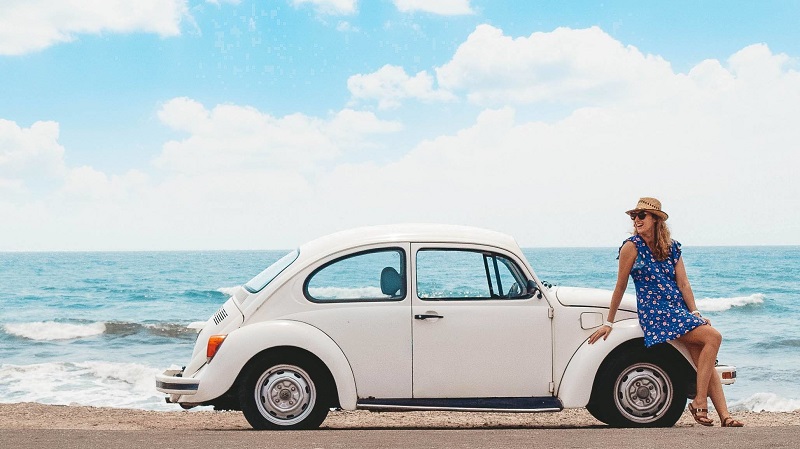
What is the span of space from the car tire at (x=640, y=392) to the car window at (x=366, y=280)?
6.13 ft

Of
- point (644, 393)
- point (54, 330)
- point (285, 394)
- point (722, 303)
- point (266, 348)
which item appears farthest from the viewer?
point (722, 303)

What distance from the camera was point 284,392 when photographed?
725 cm

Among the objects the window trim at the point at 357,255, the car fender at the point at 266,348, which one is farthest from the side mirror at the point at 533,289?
the car fender at the point at 266,348

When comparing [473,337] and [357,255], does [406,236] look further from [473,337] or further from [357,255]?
[473,337]

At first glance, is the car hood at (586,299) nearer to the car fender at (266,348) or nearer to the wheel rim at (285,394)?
the car fender at (266,348)

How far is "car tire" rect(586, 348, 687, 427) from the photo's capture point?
7.41m

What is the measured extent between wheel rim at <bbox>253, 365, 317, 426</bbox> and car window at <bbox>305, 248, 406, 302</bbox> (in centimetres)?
64

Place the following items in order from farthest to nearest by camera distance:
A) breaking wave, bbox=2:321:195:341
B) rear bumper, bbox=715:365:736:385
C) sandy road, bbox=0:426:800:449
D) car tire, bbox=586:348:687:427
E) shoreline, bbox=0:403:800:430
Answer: breaking wave, bbox=2:321:195:341 < shoreline, bbox=0:403:800:430 < rear bumper, bbox=715:365:736:385 < car tire, bbox=586:348:687:427 < sandy road, bbox=0:426:800:449

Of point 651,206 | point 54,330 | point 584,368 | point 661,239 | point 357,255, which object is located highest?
point 651,206

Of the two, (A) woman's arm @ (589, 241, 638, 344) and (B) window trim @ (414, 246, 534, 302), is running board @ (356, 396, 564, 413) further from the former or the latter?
(B) window trim @ (414, 246, 534, 302)

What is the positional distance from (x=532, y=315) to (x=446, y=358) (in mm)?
796

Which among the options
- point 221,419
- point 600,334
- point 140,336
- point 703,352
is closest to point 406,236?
point 600,334

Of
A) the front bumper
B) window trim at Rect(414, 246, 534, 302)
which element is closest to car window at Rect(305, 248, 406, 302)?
window trim at Rect(414, 246, 534, 302)

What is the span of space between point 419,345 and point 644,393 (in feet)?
6.36
